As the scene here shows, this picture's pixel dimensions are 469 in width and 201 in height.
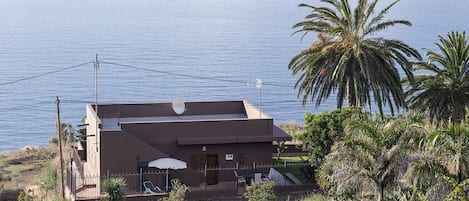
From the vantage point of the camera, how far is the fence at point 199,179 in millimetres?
28641

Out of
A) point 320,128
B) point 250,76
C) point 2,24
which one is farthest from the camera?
point 2,24

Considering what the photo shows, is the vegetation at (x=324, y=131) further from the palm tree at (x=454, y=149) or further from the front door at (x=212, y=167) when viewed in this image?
the palm tree at (x=454, y=149)

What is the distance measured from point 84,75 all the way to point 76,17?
71728mm

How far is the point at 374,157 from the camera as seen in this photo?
21469 mm

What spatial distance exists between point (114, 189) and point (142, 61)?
75.7 metres

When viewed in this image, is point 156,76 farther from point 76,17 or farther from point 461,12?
point 461,12

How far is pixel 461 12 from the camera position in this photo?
187 meters

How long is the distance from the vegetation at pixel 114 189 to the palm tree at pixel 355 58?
31.9 feet

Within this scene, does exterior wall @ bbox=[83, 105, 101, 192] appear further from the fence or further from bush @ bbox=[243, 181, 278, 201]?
bush @ bbox=[243, 181, 278, 201]

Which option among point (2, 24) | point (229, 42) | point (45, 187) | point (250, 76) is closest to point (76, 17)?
point (2, 24)

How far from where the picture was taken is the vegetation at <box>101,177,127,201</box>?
26.4 meters

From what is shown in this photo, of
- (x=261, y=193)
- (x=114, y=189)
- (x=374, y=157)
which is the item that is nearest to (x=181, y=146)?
(x=114, y=189)

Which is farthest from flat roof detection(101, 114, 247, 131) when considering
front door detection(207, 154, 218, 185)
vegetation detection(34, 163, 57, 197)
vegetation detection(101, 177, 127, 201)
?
vegetation detection(101, 177, 127, 201)

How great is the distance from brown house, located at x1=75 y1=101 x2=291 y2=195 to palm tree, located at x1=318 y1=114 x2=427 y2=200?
28.9 feet
